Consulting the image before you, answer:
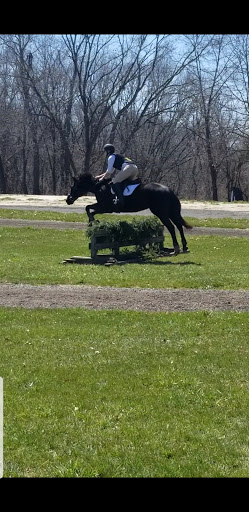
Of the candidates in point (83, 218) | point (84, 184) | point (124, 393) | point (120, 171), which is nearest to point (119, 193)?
point (120, 171)

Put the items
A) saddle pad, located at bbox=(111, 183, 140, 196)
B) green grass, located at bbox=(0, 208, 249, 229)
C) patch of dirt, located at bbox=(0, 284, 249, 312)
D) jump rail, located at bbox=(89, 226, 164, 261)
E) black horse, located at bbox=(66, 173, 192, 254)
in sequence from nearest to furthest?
patch of dirt, located at bbox=(0, 284, 249, 312), jump rail, located at bbox=(89, 226, 164, 261), saddle pad, located at bbox=(111, 183, 140, 196), black horse, located at bbox=(66, 173, 192, 254), green grass, located at bbox=(0, 208, 249, 229)

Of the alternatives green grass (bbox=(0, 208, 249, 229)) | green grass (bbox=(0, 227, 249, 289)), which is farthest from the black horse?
green grass (bbox=(0, 208, 249, 229))

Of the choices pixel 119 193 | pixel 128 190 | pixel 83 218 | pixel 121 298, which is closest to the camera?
pixel 121 298

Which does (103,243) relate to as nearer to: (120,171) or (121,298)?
(120,171)

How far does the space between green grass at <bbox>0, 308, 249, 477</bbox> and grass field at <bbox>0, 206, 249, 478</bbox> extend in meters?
0.01

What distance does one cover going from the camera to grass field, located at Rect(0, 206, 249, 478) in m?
5.17

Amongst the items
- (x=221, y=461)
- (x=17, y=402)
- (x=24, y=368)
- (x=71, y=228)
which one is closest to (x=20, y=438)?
(x=17, y=402)

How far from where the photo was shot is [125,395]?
22.6 feet

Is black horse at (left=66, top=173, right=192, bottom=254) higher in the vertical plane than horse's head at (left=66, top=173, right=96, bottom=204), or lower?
lower

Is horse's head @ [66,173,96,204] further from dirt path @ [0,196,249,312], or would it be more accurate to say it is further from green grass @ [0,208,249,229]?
green grass @ [0,208,249,229]

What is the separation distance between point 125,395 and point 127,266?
11075mm

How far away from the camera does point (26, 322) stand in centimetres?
1036

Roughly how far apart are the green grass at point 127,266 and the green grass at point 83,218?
4.16m
